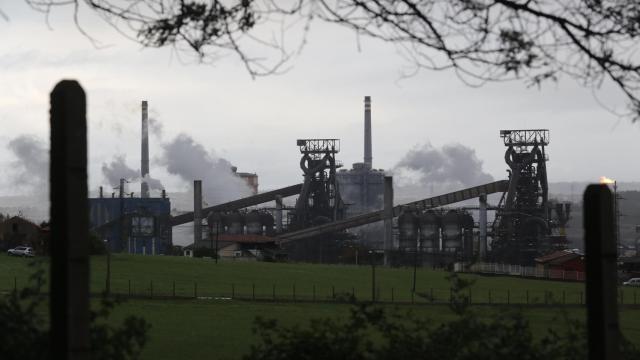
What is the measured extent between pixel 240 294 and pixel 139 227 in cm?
6176

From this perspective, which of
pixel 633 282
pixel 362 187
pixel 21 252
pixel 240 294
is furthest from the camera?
pixel 362 187

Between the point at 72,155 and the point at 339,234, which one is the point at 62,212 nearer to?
the point at 72,155

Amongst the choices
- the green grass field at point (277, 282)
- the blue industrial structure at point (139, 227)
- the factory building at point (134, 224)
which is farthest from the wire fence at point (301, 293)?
the blue industrial structure at point (139, 227)

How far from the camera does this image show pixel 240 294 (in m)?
52.2

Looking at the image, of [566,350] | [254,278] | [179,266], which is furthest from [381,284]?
[566,350]

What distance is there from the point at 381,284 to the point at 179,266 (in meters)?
16.7

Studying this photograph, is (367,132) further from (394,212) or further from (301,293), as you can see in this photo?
(301,293)

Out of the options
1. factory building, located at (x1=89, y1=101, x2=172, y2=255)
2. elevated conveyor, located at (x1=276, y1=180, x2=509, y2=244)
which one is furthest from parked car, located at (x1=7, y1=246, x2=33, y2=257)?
elevated conveyor, located at (x1=276, y1=180, x2=509, y2=244)

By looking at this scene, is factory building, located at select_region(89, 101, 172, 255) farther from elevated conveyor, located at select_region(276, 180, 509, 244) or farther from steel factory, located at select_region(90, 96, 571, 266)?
elevated conveyor, located at select_region(276, 180, 509, 244)

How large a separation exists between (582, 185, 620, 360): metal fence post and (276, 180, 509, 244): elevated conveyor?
101 metres

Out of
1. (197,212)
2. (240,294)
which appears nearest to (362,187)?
(197,212)

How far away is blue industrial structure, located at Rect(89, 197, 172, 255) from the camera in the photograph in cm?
11125

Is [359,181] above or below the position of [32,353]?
above

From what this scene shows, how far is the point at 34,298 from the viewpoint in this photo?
7.60 meters
